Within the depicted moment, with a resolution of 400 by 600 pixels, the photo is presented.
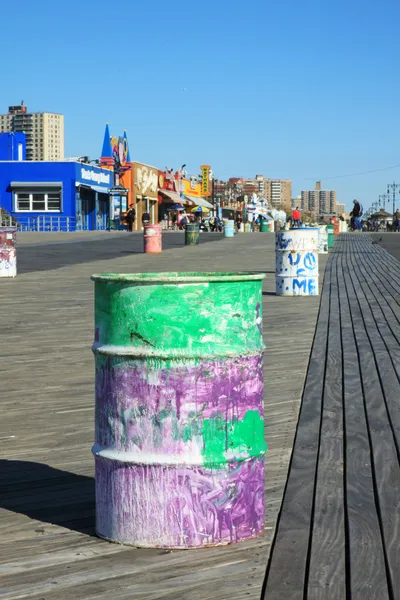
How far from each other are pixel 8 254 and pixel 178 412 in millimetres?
17169

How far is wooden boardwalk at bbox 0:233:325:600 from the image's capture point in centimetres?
343

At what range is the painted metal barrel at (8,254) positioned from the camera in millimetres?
20422

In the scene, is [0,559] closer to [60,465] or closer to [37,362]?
[60,465]

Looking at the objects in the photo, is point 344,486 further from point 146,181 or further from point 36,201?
point 146,181

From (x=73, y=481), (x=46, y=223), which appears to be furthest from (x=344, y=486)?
(x=46, y=223)

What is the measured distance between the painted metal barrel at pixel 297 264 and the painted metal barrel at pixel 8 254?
20.7 feet

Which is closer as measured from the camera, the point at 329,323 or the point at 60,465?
the point at 60,465

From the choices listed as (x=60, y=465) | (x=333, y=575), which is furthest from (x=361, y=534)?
(x=60, y=465)

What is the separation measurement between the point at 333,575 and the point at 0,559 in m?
1.21

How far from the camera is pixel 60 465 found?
5.23m

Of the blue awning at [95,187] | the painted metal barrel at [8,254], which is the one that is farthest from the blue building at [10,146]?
the painted metal barrel at [8,254]

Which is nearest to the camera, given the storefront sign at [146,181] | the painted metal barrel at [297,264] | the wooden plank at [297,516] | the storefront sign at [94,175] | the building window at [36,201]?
the wooden plank at [297,516]

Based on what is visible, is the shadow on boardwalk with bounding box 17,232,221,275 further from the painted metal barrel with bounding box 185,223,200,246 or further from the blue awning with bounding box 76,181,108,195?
the blue awning with bounding box 76,181,108,195

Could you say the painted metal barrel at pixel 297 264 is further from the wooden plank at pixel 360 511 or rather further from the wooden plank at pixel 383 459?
the wooden plank at pixel 360 511
